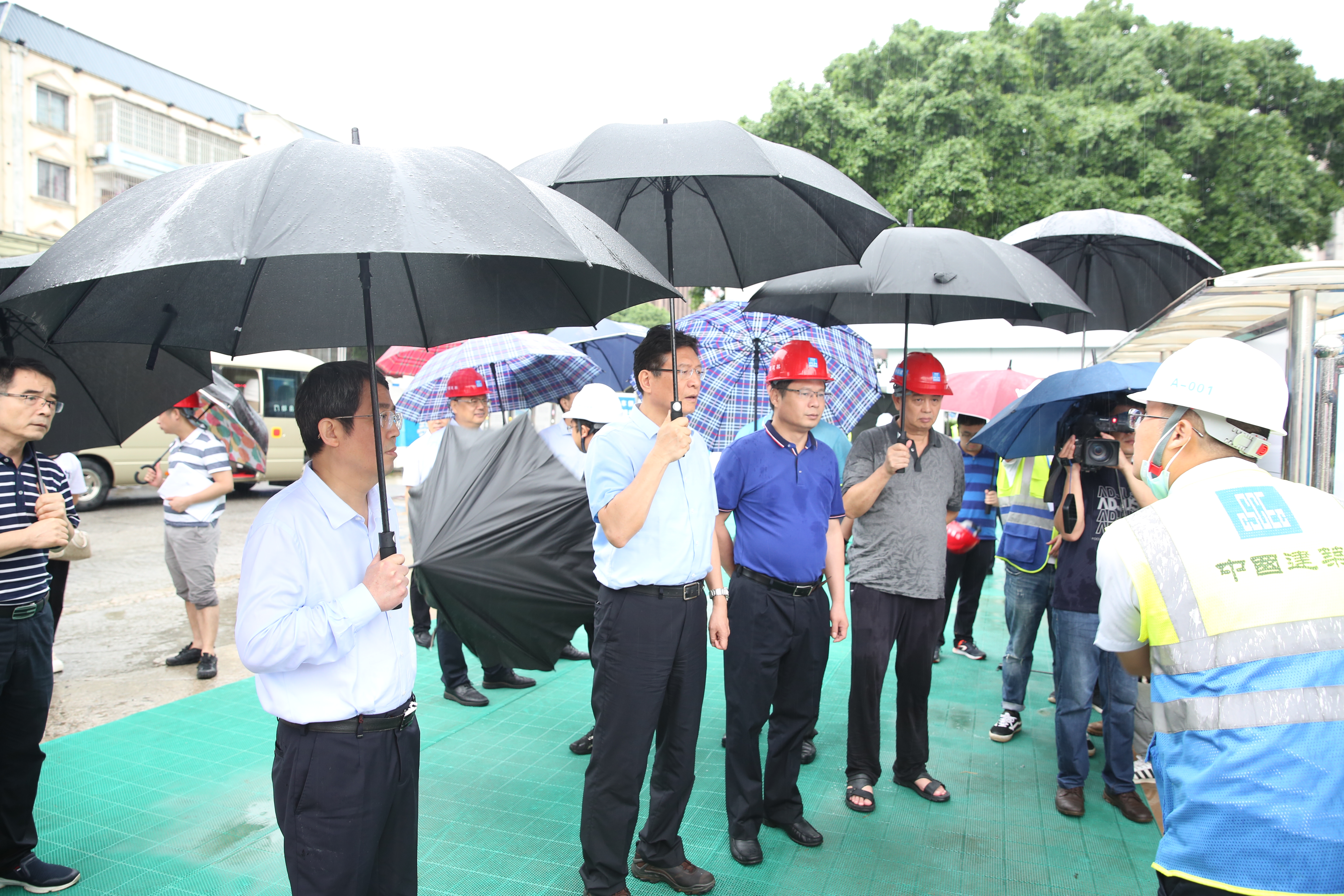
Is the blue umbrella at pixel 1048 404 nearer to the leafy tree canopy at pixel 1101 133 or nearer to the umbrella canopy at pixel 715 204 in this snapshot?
the umbrella canopy at pixel 715 204

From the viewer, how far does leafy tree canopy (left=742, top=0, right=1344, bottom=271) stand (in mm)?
14273

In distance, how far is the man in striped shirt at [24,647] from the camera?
2908mm

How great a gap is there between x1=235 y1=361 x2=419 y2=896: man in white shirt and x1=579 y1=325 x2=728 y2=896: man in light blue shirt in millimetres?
923

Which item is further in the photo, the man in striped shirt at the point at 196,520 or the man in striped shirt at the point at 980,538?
the man in striped shirt at the point at 980,538

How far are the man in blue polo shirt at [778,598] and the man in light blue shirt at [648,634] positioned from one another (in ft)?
1.06

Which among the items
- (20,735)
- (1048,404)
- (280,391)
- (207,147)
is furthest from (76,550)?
(207,147)

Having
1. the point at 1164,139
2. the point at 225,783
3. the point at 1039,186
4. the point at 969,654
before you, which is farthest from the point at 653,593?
the point at 1164,139

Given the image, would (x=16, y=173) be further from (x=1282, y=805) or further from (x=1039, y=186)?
(x=1282, y=805)

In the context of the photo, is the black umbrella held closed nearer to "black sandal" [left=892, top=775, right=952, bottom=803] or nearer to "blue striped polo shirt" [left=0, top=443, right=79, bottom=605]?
"blue striped polo shirt" [left=0, top=443, right=79, bottom=605]

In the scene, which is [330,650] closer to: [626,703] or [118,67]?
[626,703]

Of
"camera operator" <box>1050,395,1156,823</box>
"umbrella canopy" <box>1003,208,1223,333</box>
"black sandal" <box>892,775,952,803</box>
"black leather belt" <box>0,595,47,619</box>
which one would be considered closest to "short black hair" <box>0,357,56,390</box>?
"black leather belt" <box>0,595,47,619</box>

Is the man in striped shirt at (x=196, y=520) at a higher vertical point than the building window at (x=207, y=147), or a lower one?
lower

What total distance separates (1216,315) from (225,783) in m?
5.01

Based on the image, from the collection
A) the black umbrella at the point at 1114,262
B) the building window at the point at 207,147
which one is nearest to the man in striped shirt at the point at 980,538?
the black umbrella at the point at 1114,262
